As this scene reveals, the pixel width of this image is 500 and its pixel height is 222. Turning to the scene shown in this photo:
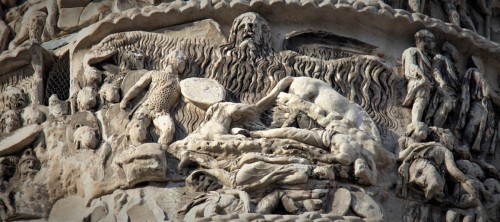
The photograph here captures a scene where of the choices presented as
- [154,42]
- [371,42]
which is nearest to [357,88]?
[371,42]

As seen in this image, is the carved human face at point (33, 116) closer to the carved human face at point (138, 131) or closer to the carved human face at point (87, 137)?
the carved human face at point (87, 137)

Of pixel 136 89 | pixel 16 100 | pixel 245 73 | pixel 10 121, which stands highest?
pixel 245 73

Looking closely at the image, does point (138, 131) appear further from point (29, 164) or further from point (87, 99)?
point (29, 164)

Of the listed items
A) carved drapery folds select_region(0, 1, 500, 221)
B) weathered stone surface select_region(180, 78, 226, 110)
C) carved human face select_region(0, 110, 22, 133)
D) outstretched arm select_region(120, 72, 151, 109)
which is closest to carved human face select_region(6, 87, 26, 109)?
carved drapery folds select_region(0, 1, 500, 221)

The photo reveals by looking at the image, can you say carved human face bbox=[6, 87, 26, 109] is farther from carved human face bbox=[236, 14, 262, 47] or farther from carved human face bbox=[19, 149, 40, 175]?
carved human face bbox=[236, 14, 262, 47]

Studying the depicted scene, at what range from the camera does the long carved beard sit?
18.4 meters

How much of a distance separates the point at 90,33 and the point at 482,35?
14.3ft

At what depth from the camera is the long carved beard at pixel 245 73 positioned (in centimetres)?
1836

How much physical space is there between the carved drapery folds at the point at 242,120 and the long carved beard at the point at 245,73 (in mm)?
14

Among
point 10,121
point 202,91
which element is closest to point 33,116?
point 10,121

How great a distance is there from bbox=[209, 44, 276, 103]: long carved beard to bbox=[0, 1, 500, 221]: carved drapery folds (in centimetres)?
1

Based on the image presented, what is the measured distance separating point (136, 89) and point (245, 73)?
3.66ft

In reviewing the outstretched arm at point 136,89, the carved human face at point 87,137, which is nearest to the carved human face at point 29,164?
the carved human face at point 87,137

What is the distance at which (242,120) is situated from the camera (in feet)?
58.9
